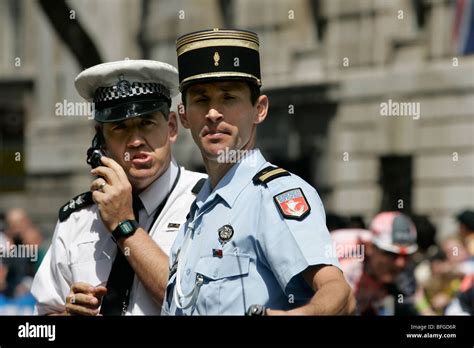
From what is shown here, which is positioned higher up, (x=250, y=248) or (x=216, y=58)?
(x=216, y=58)

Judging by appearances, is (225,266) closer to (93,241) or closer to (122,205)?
(122,205)

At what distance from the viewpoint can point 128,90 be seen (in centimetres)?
426

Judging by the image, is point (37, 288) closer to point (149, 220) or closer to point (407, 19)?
point (149, 220)

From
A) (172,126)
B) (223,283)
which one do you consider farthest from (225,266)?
(172,126)

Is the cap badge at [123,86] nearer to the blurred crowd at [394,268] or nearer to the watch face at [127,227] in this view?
the watch face at [127,227]

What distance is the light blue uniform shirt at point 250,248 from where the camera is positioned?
352cm

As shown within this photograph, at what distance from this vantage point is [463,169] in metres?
13.6

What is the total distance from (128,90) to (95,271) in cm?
63

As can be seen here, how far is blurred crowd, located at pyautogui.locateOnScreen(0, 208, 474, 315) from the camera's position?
264 inches

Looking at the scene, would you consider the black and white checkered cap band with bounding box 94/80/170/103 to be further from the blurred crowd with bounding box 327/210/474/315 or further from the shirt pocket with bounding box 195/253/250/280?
the blurred crowd with bounding box 327/210/474/315

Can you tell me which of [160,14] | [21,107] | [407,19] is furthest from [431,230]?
[21,107]
